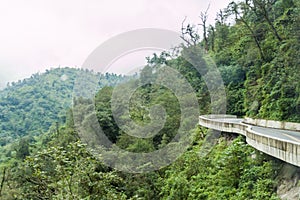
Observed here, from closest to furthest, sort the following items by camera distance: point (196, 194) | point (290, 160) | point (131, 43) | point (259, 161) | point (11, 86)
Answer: point (290, 160) < point (259, 161) < point (196, 194) < point (131, 43) < point (11, 86)

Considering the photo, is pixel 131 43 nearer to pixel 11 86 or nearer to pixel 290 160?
pixel 290 160

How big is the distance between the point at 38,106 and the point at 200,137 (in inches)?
2597

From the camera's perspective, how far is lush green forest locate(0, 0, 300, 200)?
11.0 m

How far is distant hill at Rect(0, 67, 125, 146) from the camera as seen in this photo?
70250 millimetres

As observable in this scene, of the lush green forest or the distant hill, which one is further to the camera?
the distant hill

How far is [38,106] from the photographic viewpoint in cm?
8388

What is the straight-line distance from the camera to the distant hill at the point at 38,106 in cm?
7025

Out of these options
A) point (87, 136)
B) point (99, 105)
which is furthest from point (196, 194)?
point (99, 105)

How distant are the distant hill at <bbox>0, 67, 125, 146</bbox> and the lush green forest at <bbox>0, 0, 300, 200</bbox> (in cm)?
2042

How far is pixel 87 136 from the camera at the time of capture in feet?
93.0

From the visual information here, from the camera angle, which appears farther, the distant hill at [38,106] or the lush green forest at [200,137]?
the distant hill at [38,106]

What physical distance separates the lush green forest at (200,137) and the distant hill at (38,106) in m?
20.4

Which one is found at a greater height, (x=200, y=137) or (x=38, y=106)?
(x=38, y=106)

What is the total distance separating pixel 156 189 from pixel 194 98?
14.2 meters
